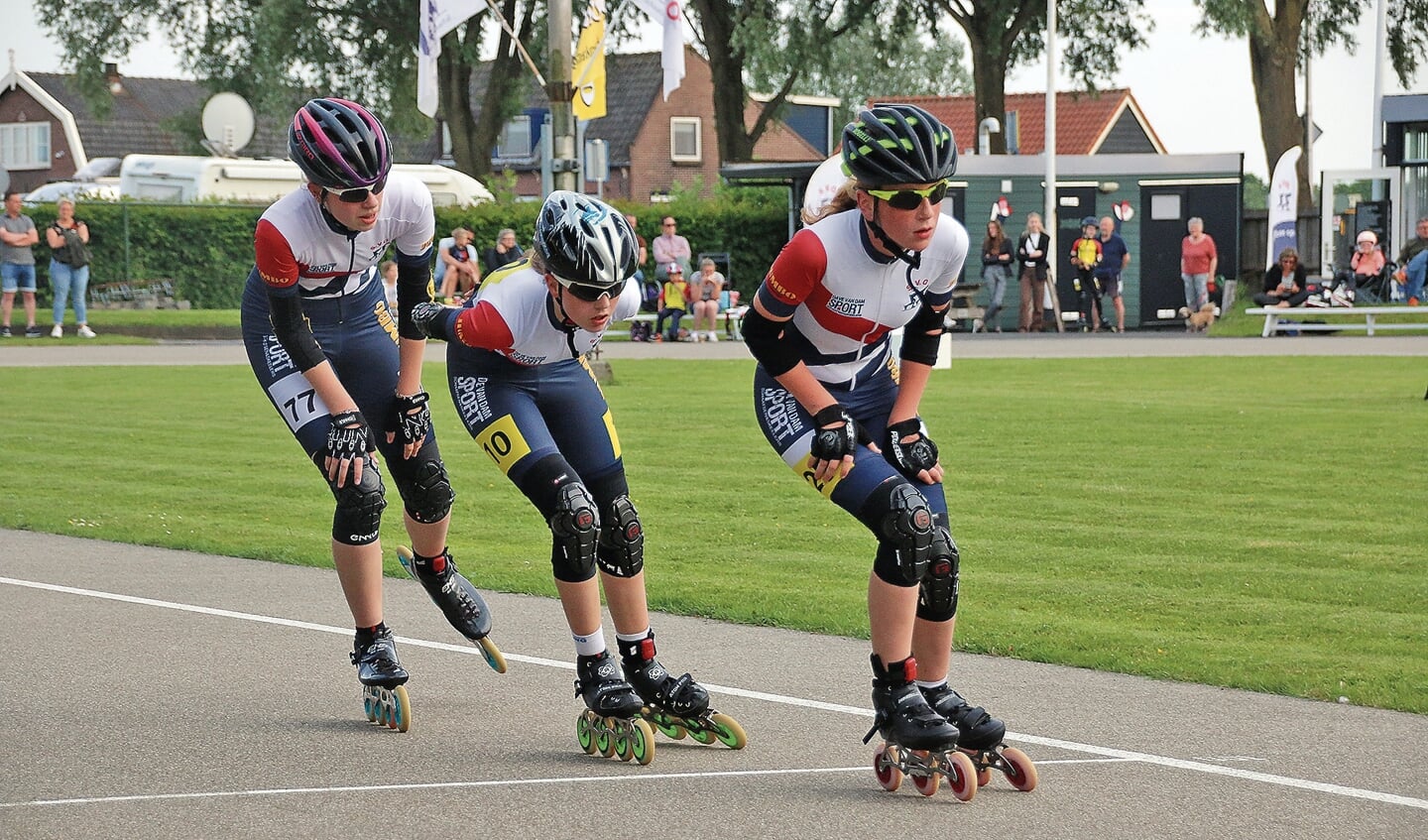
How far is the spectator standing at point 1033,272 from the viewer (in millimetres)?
34312

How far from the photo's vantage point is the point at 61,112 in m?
76.9

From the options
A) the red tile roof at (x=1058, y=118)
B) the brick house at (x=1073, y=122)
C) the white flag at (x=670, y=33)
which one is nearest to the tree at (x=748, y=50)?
the white flag at (x=670, y=33)

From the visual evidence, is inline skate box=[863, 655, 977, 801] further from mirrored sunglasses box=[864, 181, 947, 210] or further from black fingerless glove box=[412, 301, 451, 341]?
black fingerless glove box=[412, 301, 451, 341]

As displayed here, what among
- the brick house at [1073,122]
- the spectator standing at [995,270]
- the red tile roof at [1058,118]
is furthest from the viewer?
the red tile roof at [1058,118]

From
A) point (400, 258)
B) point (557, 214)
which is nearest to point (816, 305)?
point (557, 214)

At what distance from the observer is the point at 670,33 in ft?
69.5

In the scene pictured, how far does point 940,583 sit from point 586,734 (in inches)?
51.1

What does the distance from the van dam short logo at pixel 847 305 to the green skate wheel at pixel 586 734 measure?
1.57 meters

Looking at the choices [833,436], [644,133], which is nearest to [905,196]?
[833,436]

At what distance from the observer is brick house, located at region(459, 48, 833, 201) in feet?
258

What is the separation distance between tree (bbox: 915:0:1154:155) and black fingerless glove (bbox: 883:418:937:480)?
35.8 meters

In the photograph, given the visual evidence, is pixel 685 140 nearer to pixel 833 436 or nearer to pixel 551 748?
pixel 551 748

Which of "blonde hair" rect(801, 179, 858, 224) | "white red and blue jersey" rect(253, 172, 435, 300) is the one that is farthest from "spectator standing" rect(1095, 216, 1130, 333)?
"blonde hair" rect(801, 179, 858, 224)

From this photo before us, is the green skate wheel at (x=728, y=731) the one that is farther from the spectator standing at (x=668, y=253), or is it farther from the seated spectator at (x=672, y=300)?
the spectator standing at (x=668, y=253)
